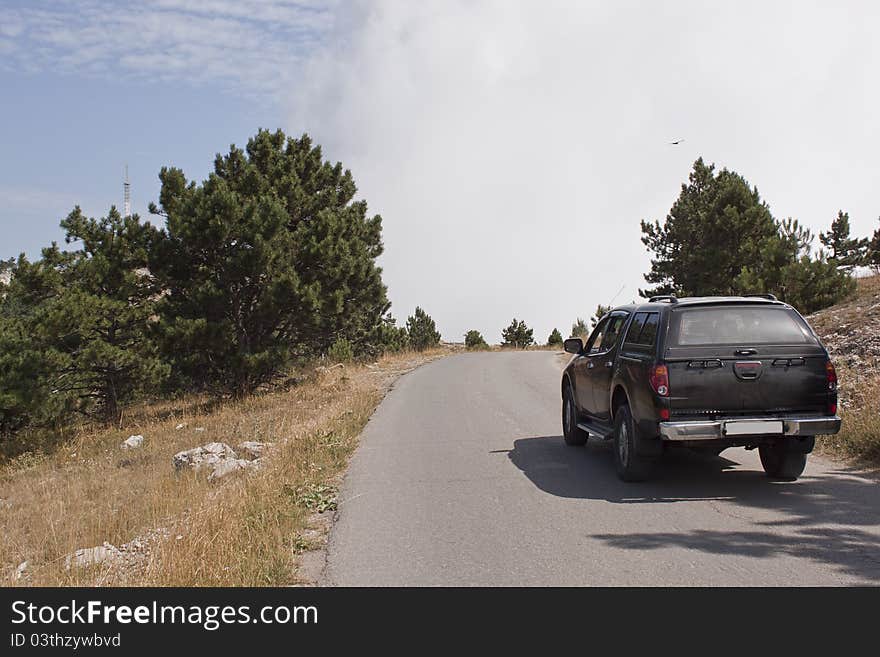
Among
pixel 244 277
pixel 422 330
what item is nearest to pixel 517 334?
pixel 422 330

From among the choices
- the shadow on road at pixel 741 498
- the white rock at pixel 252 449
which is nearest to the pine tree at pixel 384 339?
the white rock at pixel 252 449

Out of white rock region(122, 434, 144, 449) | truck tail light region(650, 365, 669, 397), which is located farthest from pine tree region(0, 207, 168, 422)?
truck tail light region(650, 365, 669, 397)

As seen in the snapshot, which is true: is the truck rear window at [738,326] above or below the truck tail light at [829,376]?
above

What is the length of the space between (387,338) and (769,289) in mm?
21516

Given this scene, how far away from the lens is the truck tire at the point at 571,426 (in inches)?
433

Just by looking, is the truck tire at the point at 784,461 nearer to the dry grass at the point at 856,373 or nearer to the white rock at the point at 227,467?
the dry grass at the point at 856,373

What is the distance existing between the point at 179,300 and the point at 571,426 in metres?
14.9

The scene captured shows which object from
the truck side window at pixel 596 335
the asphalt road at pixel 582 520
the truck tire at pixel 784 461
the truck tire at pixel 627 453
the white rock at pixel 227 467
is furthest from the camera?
the white rock at pixel 227 467

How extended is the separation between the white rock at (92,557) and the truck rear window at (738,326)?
5.67 m

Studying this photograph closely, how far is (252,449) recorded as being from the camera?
1288 centimetres

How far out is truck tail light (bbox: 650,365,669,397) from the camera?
25.1 ft

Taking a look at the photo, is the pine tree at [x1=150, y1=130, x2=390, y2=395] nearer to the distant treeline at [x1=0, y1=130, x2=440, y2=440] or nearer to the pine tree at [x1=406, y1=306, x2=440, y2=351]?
the distant treeline at [x1=0, y1=130, x2=440, y2=440]

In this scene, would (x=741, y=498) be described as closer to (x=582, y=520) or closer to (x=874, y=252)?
(x=582, y=520)

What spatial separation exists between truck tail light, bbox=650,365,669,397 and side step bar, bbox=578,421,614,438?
1.39 metres
